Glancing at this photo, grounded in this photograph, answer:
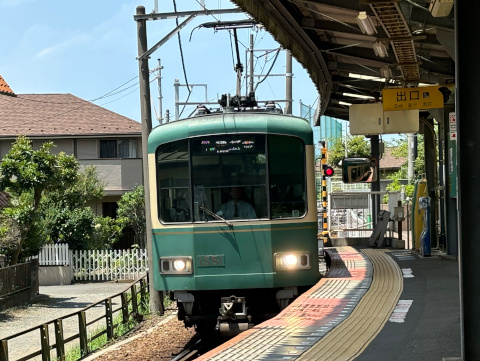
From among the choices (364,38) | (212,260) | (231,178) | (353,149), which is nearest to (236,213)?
(231,178)

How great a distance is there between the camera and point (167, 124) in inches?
417

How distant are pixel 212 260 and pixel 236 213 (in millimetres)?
667

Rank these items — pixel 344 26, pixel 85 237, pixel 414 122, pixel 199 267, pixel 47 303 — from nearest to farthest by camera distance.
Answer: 1. pixel 199 267
2. pixel 344 26
3. pixel 414 122
4. pixel 47 303
5. pixel 85 237

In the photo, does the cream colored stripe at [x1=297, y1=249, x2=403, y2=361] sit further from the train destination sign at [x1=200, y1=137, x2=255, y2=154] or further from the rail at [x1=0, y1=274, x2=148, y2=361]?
the rail at [x1=0, y1=274, x2=148, y2=361]

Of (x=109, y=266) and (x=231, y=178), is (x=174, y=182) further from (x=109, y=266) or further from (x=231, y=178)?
(x=109, y=266)

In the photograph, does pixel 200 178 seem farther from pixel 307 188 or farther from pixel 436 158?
pixel 436 158

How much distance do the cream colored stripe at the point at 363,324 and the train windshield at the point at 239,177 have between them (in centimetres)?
154

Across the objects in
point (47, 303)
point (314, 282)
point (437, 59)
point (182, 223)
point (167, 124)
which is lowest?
point (47, 303)

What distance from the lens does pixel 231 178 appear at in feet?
33.2

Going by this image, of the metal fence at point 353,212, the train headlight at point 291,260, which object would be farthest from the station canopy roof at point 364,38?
the metal fence at point 353,212

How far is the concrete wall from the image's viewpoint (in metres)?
26.4

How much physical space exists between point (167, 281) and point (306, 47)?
4.14m

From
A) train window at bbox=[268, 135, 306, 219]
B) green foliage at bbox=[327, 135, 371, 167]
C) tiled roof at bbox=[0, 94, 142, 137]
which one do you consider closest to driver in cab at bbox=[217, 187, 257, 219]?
train window at bbox=[268, 135, 306, 219]

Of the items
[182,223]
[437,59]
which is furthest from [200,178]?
[437,59]
